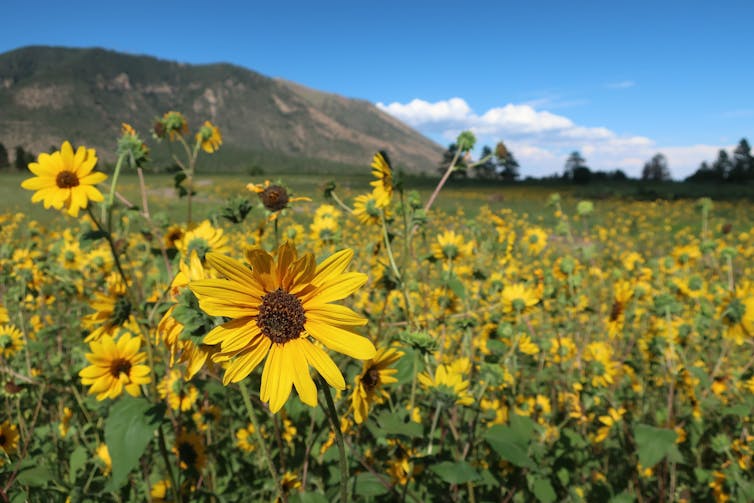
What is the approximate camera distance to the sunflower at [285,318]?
874mm

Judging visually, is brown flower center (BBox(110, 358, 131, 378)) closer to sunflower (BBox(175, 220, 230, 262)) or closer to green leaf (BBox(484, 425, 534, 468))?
sunflower (BBox(175, 220, 230, 262))

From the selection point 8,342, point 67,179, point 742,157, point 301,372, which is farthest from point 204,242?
point 742,157

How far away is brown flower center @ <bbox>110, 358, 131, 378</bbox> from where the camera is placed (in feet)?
5.52

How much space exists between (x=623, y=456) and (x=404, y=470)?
172 cm

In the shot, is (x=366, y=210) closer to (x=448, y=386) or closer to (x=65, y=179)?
(x=448, y=386)

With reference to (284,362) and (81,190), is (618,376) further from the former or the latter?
(81,190)

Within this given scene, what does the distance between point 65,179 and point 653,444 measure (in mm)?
2470

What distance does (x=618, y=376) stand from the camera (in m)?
3.52

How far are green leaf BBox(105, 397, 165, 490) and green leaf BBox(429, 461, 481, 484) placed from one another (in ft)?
2.93

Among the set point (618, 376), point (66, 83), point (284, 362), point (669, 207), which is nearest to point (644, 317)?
point (618, 376)

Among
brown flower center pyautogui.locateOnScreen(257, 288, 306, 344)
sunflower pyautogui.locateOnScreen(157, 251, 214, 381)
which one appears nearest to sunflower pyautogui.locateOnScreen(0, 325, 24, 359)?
sunflower pyautogui.locateOnScreen(157, 251, 214, 381)

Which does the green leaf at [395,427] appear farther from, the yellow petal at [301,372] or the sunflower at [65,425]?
the sunflower at [65,425]

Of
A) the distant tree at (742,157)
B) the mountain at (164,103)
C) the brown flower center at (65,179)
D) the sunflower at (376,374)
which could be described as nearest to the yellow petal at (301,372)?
the sunflower at (376,374)

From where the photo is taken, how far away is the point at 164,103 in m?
181
